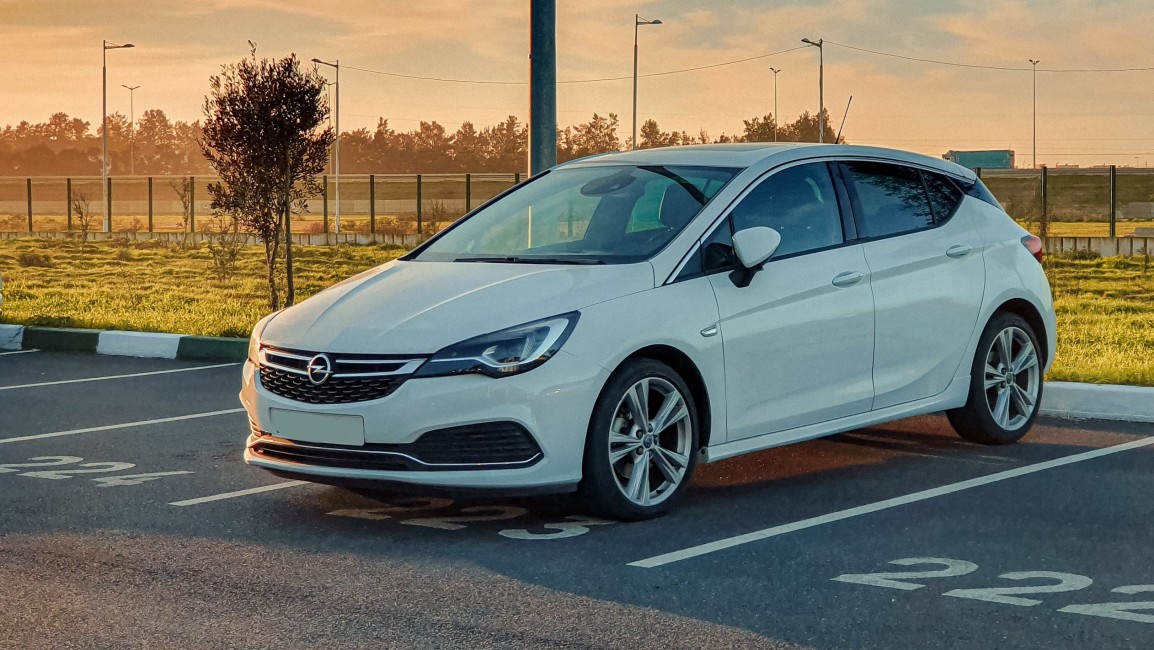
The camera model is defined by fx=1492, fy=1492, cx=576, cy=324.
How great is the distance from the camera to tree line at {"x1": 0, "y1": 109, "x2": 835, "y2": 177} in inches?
3725

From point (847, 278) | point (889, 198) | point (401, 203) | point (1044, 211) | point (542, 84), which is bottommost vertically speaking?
point (847, 278)

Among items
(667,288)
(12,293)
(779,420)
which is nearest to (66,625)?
(667,288)

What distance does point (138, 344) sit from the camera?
1301 centimetres

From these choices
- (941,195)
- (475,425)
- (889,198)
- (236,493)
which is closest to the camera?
(475,425)

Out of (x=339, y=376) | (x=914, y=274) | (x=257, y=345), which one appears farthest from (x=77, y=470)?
(x=914, y=274)

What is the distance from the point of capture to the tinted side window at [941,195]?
7.85 m

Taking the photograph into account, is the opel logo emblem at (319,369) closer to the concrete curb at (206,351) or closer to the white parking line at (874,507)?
the white parking line at (874,507)

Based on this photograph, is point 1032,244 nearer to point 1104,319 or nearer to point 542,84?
point 542,84

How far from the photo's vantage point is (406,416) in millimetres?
5770

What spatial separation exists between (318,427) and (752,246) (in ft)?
6.59

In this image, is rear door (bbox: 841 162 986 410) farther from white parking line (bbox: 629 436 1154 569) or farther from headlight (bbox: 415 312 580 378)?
headlight (bbox: 415 312 580 378)

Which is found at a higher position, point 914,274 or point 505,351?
point 914,274

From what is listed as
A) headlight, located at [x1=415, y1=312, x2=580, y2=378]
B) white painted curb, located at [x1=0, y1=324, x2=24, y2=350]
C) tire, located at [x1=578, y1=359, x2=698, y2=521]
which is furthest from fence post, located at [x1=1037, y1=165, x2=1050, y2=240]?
headlight, located at [x1=415, y1=312, x2=580, y2=378]

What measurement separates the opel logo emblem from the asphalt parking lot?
63 centimetres
